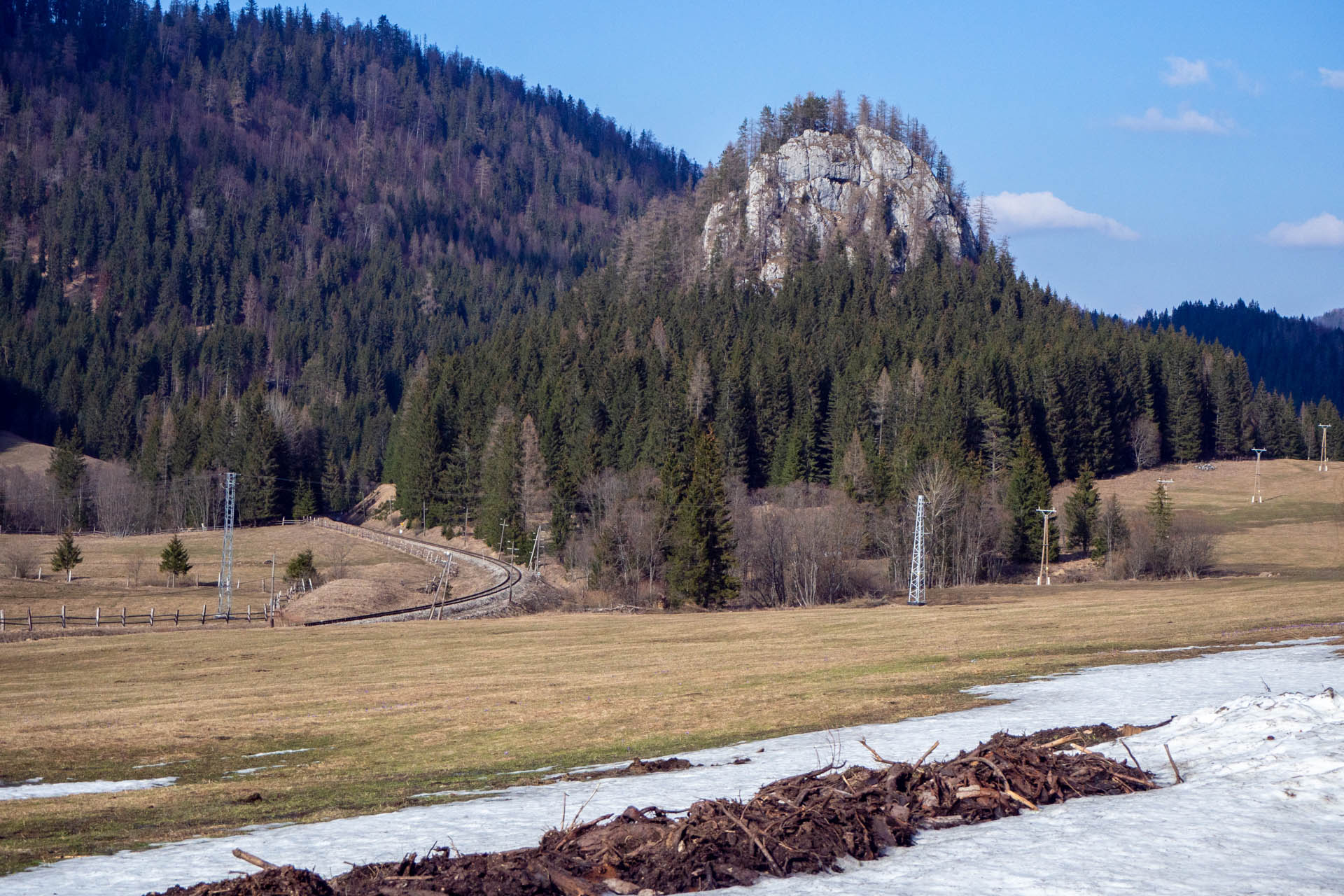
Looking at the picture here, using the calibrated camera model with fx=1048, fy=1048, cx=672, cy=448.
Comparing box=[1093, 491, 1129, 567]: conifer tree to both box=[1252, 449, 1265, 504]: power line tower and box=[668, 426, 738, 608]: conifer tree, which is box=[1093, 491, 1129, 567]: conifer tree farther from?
box=[668, 426, 738, 608]: conifer tree

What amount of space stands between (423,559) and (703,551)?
38117 mm

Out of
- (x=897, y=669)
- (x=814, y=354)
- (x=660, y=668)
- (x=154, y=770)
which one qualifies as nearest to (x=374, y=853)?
(x=154, y=770)

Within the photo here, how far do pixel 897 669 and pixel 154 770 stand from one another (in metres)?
19.1

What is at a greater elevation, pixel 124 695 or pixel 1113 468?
pixel 1113 468

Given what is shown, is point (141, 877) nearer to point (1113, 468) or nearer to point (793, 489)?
point (793, 489)

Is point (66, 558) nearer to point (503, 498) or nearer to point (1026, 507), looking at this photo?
point (503, 498)

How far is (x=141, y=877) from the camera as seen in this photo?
1035cm

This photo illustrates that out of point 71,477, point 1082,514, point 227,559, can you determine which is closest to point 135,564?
point 227,559

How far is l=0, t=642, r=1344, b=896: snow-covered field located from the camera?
8.58 m

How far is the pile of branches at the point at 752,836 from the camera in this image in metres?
8.70

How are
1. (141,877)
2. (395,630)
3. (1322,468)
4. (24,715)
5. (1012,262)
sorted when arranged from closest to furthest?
(141,877), (24,715), (395,630), (1322,468), (1012,262)

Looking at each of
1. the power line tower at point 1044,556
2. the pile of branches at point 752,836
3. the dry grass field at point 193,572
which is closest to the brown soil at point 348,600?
the dry grass field at point 193,572

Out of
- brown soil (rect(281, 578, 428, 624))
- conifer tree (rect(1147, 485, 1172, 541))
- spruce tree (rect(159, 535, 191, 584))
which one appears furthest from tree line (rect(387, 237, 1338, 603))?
spruce tree (rect(159, 535, 191, 584))

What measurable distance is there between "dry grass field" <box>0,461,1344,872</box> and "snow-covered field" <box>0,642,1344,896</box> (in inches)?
71.6
